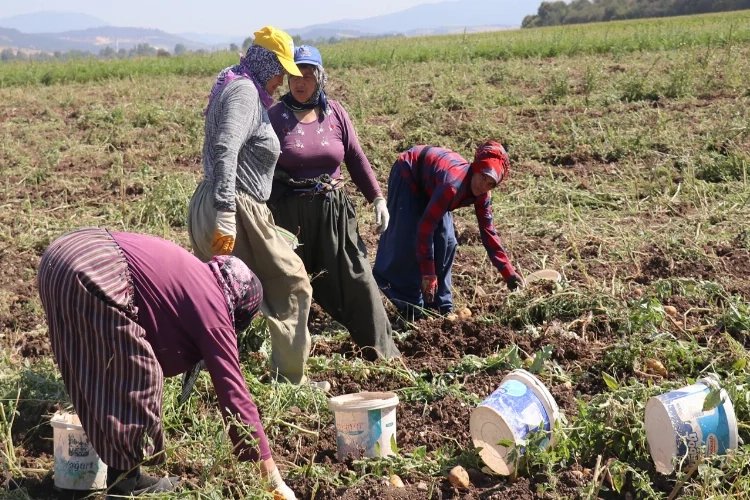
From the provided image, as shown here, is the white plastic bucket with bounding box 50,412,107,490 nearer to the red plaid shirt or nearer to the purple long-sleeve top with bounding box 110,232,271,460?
the purple long-sleeve top with bounding box 110,232,271,460

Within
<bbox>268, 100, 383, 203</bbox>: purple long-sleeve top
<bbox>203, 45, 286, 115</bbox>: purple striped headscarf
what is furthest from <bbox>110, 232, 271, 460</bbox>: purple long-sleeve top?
<bbox>268, 100, 383, 203</bbox>: purple long-sleeve top

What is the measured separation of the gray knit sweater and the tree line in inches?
1827

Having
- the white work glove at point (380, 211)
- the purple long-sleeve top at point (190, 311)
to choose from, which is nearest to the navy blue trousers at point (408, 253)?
the white work glove at point (380, 211)

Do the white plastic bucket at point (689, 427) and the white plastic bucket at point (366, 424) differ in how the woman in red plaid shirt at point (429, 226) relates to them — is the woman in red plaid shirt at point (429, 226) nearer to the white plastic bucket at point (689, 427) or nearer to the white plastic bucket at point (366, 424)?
the white plastic bucket at point (366, 424)

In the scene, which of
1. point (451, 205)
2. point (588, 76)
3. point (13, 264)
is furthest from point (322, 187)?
point (588, 76)

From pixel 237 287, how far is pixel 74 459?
886 mm

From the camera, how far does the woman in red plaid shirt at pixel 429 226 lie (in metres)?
4.39

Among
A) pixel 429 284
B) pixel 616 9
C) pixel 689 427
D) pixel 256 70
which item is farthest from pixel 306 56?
pixel 616 9

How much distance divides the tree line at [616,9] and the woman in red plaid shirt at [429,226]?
45088mm

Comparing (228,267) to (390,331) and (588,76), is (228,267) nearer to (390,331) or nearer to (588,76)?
(390,331)

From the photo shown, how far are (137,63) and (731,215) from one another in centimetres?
1348

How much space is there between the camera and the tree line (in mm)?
45938

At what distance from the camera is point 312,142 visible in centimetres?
391

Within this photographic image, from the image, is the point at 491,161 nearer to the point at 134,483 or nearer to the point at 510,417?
the point at 510,417
